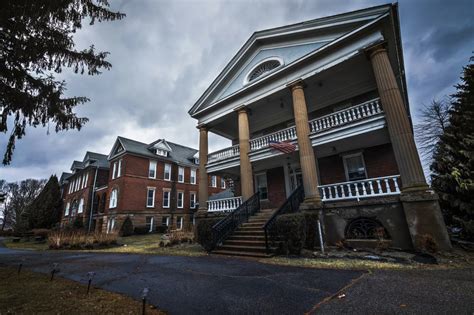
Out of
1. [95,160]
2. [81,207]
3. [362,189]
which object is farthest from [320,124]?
[81,207]

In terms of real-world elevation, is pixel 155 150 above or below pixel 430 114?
above

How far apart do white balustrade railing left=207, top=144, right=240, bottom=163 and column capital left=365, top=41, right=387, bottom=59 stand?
858cm

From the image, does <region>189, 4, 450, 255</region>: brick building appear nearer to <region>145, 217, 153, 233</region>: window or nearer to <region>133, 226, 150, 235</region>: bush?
<region>133, 226, 150, 235</region>: bush

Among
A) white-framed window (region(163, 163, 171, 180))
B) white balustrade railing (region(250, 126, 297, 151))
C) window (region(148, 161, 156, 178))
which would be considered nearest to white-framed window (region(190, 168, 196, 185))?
white-framed window (region(163, 163, 171, 180))

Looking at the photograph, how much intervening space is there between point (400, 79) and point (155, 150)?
26.9 metres

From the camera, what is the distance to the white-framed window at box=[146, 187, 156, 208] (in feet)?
85.2

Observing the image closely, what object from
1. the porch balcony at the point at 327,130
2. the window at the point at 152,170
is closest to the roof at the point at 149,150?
the window at the point at 152,170

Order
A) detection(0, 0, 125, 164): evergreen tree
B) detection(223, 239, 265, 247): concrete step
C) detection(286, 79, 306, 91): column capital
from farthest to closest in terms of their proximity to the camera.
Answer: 1. detection(286, 79, 306, 91): column capital
2. detection(223, 239, 265, 247): concrete step
3. detection(0, 0, 125, 164): evergreen tree

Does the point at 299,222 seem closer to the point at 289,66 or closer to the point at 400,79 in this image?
the point at 289,66

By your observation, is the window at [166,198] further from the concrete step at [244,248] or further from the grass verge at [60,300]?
the grass verge at [60,300]

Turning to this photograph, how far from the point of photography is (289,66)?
11.6 meters

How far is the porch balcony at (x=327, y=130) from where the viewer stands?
9172 mm

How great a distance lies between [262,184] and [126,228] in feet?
54.6

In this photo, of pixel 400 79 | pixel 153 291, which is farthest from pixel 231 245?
pixel 400 79
